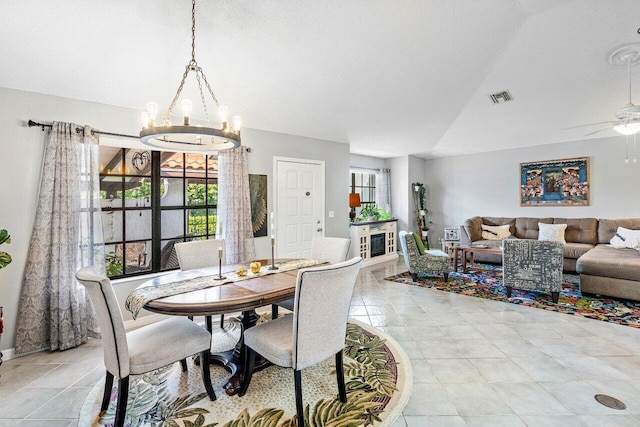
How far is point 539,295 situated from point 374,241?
3.00m

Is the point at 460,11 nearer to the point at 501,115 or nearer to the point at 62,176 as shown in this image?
the point at 501,115

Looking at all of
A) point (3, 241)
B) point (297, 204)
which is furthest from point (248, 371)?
point (297, 204)

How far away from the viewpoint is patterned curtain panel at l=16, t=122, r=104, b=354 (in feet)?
9.03

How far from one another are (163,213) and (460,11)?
3766mm

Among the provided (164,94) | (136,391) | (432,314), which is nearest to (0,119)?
(164,94)

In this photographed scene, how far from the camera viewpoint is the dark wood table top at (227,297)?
1.85 meters

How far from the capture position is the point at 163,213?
3752mm

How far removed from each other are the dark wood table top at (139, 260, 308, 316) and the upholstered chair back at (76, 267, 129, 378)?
0.20 meters

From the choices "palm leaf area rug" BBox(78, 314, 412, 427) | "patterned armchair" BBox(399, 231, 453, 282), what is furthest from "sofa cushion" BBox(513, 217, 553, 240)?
"palm leaf area rug" BBox(78, 314, 412, 427)

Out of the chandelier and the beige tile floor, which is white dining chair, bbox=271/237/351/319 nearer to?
the beige tile floor

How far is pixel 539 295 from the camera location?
430 cm

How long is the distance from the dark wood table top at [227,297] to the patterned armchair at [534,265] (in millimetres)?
3256

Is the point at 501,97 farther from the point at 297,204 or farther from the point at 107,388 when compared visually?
the point at 107,388

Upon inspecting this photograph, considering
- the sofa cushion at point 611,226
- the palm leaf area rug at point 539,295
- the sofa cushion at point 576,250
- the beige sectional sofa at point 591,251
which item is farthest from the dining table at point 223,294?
the sofa cushion at point 611,226
